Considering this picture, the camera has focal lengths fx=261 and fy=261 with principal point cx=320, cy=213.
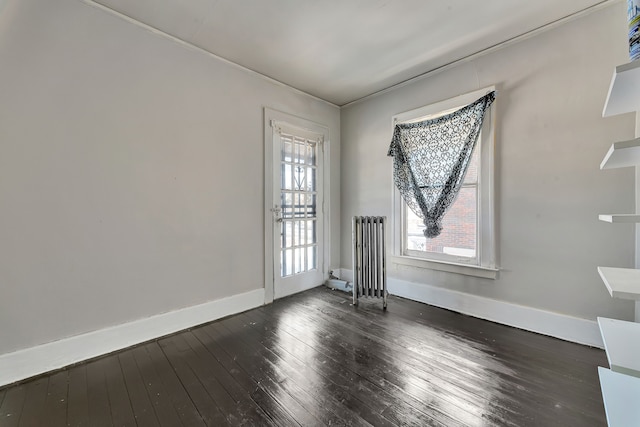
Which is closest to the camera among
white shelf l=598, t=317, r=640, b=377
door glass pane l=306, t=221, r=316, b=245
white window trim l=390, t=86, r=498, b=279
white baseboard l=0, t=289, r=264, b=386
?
white shelf l=598, t=317, r=640, b=377

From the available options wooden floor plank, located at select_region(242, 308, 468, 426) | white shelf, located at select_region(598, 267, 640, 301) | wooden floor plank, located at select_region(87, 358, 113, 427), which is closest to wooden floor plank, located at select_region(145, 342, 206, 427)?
wooden floor plank, located at select_region(87, 358, 113, 427)

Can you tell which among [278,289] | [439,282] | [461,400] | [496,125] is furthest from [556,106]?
[278,289]

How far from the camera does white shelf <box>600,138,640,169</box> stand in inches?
33.1

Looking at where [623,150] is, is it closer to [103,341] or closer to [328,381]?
[328,381]

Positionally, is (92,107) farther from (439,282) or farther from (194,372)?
(439,282)

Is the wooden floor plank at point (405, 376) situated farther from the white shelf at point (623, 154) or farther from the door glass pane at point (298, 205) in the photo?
the white shelf at point (623, 154)

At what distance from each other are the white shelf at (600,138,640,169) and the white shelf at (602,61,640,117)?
0.56ft

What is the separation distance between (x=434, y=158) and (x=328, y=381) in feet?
7.73

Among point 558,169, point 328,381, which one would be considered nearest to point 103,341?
point 328,381

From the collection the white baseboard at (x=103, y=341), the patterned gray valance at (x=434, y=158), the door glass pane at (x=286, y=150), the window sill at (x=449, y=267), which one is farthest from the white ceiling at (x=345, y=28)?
the white baseboard at (x=103, y=341)

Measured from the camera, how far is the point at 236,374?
1.74 metres

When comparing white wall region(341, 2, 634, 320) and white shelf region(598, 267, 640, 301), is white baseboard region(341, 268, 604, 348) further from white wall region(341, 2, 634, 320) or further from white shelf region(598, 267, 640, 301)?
white shelf region(598, 267, 640, 301)

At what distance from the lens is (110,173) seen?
2.02 m

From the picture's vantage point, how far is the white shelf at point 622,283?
0.81 meters
